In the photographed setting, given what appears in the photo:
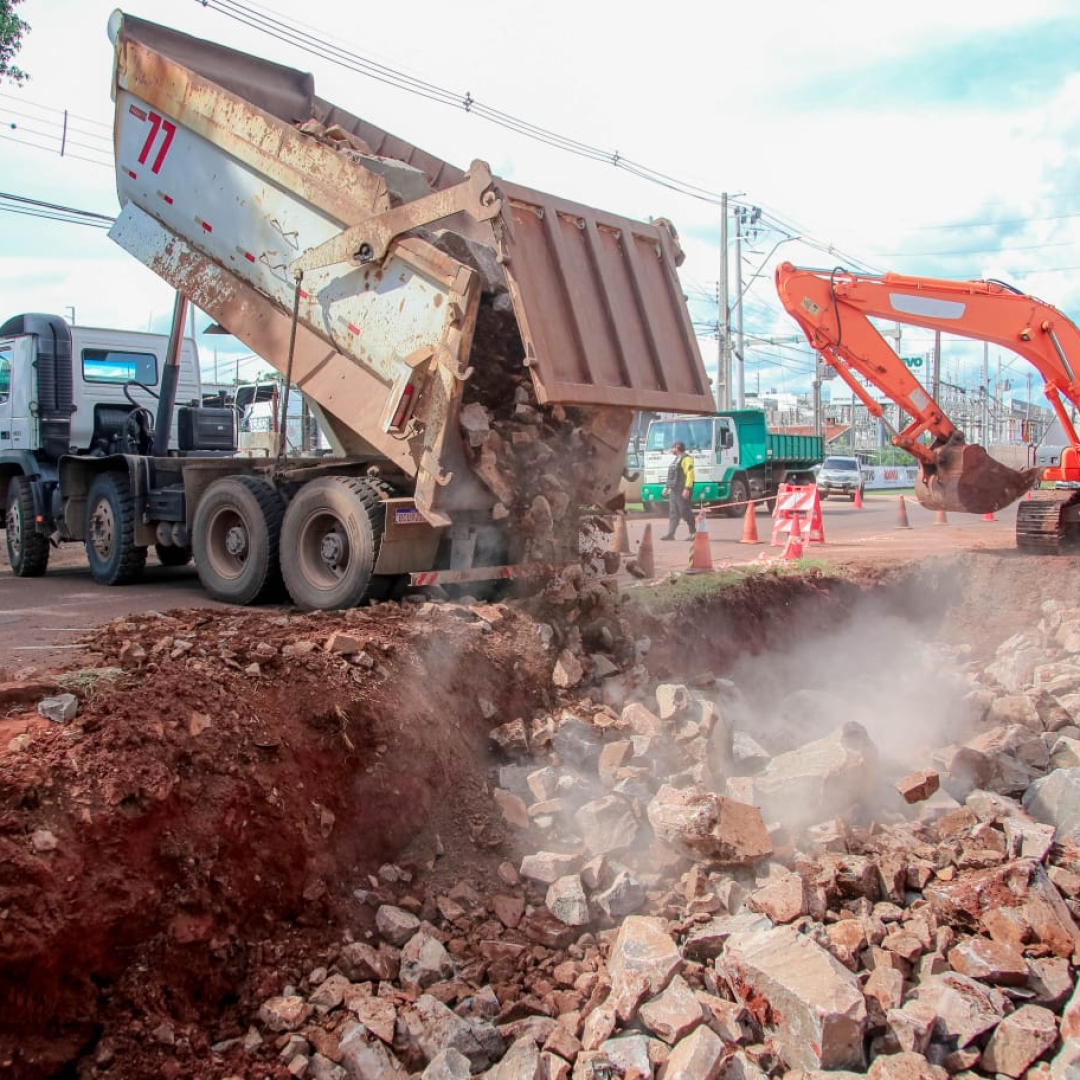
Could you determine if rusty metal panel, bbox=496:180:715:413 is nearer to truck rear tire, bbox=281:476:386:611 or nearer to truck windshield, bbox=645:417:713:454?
truck rear tire, bbox=281:476:386:611

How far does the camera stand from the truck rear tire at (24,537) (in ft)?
32.1

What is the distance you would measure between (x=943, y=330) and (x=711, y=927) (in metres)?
9.52

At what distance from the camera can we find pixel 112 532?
8.88 m

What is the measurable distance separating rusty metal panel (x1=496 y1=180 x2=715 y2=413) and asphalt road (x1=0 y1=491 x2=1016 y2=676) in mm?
3276

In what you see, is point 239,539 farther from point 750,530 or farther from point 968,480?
point 750,530

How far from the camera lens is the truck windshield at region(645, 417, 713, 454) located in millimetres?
23344

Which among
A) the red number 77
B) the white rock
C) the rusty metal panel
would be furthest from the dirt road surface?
the white rock

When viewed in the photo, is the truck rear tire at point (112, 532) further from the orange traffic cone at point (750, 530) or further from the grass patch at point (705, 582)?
the orange traffic cone at point (750, 530)

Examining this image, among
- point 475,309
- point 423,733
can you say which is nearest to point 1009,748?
point 423,733

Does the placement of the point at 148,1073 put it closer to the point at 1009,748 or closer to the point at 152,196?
the point at 1009,748

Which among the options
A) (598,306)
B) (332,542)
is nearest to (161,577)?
(332,542)

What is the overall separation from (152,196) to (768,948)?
722cm

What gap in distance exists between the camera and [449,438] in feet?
20.4

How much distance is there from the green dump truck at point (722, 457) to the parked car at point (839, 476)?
8.57 meters
